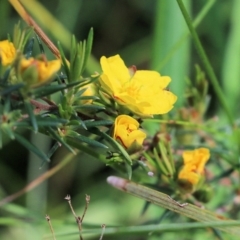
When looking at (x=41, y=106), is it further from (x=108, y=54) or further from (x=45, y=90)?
(x=108, y=54)

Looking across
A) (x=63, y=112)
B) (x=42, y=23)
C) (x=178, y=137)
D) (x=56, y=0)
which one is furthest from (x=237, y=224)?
(x=56, y=0)

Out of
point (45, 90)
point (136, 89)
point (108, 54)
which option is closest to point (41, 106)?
point (45, 90)

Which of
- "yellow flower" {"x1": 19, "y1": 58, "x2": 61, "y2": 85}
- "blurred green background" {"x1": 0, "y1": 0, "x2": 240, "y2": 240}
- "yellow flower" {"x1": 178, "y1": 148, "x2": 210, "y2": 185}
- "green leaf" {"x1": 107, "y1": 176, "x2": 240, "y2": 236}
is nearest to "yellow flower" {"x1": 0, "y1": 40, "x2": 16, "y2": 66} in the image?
"yellow flower" {"x1": 19, "y1": 58, "x2": 61, "y2": 85}

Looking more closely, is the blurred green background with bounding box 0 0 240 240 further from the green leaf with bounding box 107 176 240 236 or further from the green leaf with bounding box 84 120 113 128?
the green leaf with bounding box 84 120 113 128

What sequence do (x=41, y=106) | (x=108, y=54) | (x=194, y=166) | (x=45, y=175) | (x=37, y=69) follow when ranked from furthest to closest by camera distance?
(x=108, y=54) → (x=45, y=175) → (x=194, y=166) → (x=41, y=106) → (x=37, y=69)

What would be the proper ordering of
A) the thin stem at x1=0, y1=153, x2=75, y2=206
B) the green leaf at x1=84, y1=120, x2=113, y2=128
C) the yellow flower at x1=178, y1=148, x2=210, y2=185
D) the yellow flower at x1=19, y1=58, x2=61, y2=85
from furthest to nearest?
the thin stem at x1=0, y1=153, x2=75, y2=206 → the yellow flower at x1=178, y1=148, x2=210, y2=185 → the green leaf at x1=84, y1=120, x2=113, y2=128 → the yellow flower at x1=19, y1=58, x2=61, y2=85

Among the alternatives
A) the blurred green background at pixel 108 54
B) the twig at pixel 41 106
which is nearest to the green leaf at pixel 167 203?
the twig at pixel 41 106
